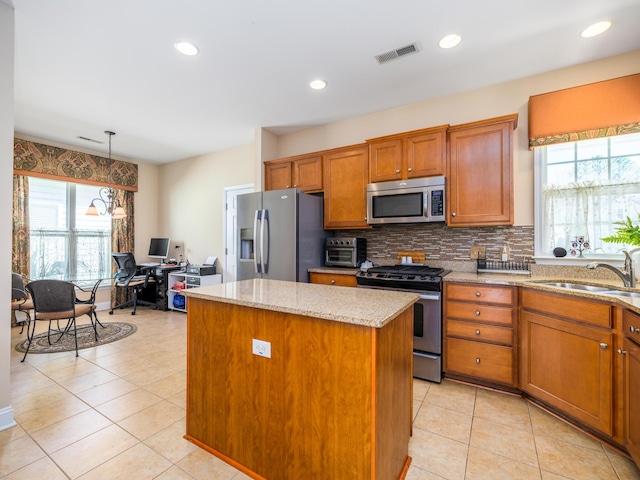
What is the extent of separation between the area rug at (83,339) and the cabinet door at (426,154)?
163 inches

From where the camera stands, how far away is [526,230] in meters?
2.87

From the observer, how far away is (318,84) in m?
3.01

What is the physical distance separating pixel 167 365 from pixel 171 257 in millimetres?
3409

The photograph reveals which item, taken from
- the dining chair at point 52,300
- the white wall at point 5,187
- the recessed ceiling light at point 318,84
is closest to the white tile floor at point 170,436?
the white wall at point 5,187

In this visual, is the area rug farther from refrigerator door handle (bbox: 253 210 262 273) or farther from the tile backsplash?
the tile backsplash

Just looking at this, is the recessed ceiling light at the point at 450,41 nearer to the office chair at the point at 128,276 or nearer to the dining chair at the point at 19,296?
the dining chair at the point at 19,296

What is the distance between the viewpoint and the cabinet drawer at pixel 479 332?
243 cm

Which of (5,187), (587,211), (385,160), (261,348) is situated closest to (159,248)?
(5,187)

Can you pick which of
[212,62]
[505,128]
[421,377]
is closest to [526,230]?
[505,128]

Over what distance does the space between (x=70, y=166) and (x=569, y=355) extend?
6.81 m

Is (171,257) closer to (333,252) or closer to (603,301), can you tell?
(333,252)

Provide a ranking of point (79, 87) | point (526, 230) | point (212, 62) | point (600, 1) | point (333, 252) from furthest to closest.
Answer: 1. point (333, 252)
2. point (79, 87)
3. point (526, 230)
4. point (212, 62)
5. point (600, 1)

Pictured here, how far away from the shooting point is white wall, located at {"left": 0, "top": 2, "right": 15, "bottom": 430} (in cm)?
195

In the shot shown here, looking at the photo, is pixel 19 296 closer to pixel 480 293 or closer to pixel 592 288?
pixel 480 293
